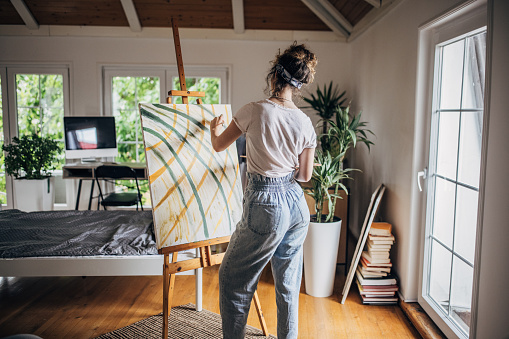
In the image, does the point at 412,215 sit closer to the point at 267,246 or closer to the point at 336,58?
the point at 267,246

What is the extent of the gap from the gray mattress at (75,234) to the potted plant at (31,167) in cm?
108

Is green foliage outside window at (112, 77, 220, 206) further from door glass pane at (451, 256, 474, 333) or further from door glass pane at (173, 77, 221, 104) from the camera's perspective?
door glass pane at (451, 256, 474, 333)

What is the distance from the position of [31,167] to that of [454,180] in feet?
14.0

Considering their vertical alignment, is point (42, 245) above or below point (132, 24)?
below

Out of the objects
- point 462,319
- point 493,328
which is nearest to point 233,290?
point 493,328

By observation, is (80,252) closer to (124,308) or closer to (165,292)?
(124,308)

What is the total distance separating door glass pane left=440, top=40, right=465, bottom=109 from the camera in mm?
2471

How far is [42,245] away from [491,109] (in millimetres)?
2793

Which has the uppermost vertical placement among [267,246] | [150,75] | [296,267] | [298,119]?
[150,75]

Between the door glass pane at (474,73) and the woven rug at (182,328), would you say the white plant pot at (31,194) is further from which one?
the door glass pane at (474,73)

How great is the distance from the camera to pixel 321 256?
10.6 feet

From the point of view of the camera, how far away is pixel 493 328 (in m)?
1.88

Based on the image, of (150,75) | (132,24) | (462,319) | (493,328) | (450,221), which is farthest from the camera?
(150,75)

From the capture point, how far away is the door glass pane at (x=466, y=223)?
7.51 ft
